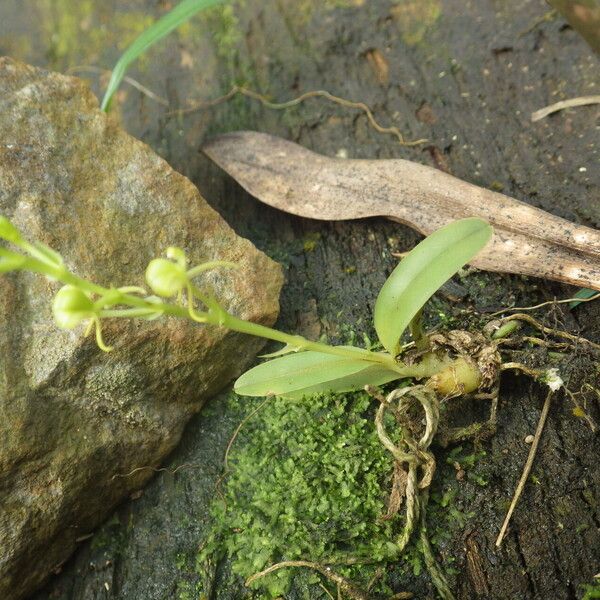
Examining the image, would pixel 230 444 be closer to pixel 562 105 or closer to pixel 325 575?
pixel 325 575

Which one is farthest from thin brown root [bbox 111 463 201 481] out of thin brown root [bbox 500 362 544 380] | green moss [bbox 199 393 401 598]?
thin brown root [bbox 500 362 544 380]

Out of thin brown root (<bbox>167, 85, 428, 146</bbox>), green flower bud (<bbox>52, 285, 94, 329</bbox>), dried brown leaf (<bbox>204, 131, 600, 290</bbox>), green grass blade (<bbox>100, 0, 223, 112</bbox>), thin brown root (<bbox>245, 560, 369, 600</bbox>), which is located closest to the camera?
green flower bud (<bbox>52, 285, 94, 329</bbox>)

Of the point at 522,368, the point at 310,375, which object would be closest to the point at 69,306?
the point at 310,375

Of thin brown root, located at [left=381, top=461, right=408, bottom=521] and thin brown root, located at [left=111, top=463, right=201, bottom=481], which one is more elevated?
thin brown root, located at [left=111, top=463, right=201, bottom=481]

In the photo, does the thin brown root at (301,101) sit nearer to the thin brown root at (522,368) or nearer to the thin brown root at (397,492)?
the thin brown root at (522,368)

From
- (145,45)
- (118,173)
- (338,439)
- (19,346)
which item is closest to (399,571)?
(338,439)

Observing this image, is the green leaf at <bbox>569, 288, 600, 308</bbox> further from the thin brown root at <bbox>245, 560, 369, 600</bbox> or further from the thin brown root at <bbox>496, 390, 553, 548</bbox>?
the thin brown root at <bbox>245, 560, 369, 600</bbox>

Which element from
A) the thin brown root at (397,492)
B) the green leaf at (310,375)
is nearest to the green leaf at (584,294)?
the green leaf at (310,375)
